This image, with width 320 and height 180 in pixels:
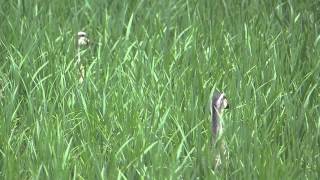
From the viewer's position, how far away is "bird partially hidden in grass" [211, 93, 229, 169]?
2.85 meters

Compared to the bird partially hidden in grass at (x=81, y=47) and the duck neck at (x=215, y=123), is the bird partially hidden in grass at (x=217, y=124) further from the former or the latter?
the bird partially hidden in grass at (x=81, y=47)

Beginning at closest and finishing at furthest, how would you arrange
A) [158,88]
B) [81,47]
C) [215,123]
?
1. [215,123]
2. [158,88]
3. [81,47]

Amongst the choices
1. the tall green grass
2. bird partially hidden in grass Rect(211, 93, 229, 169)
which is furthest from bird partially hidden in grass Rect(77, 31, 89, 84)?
bird partially hidden in grass Rect(211, 93, 229, 169)

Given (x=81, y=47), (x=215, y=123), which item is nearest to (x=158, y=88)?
(x=215, y=123)

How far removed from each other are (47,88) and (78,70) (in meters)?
0.16

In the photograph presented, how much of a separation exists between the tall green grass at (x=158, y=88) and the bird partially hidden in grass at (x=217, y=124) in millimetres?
27

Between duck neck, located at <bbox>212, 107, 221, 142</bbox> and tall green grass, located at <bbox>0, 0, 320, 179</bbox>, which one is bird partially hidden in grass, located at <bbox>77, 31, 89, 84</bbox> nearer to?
tall green grass, located at <bbox>0, 0, 320, 179</bbox>

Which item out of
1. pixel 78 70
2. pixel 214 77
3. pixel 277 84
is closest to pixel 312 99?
pixel 277 84

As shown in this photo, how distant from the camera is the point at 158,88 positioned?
11.4 ft

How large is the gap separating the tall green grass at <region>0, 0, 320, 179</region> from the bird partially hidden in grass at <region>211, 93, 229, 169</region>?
3cm

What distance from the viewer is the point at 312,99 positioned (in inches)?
141

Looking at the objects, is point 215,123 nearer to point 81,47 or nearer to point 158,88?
point 158,88

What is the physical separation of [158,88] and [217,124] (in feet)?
2.15

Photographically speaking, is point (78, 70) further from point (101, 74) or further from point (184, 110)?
point (184, 110)
